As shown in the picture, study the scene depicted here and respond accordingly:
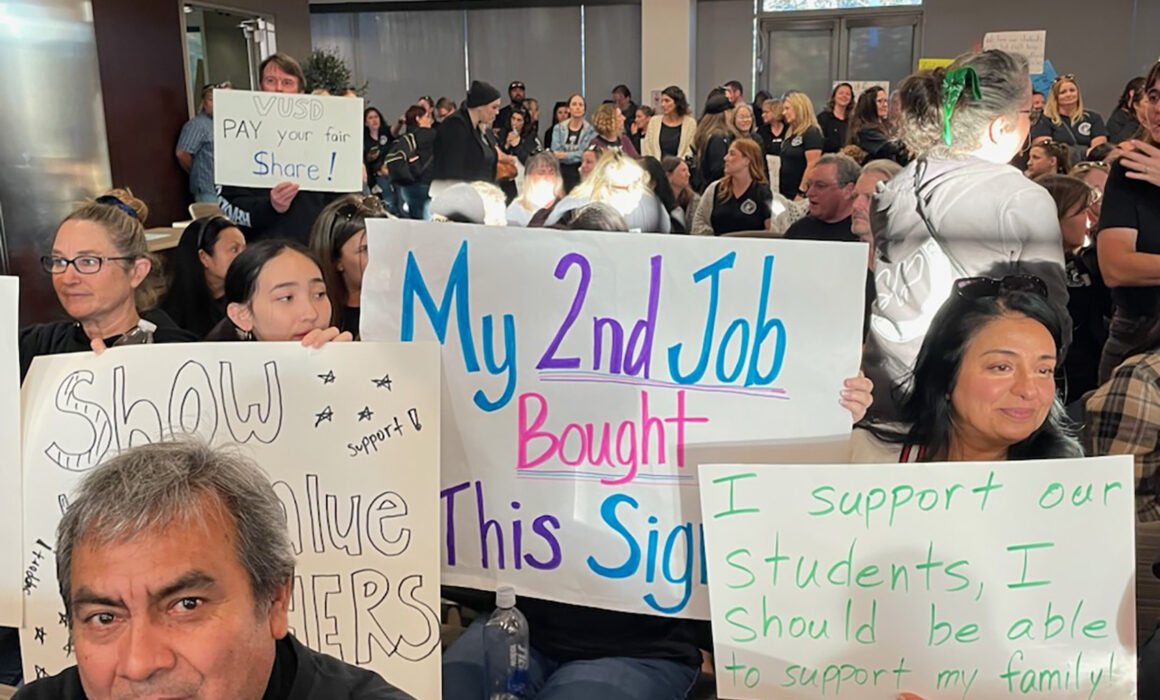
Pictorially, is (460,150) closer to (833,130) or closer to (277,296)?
(277,296)

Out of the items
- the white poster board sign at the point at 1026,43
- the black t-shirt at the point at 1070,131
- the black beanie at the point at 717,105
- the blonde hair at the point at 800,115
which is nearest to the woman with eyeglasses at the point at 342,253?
the black beanie at the point at 717,105

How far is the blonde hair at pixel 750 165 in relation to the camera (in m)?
4.68

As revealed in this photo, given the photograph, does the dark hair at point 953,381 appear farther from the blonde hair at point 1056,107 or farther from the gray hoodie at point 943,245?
the blonde hair at point 1056,107

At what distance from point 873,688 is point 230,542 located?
0.92 meters

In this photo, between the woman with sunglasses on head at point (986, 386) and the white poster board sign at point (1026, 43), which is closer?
the woman with sunglasses on head at point (986, 386)

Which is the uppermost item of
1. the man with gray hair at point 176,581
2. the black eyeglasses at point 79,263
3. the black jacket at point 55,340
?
the black eyeglasses at point 79,263

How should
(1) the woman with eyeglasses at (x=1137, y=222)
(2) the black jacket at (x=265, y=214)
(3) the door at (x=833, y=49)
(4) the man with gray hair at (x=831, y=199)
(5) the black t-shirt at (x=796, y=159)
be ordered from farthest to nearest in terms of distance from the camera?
(3) the door at (x=833, y=49), (5) the black t-shirt at (x=796, y=159), (4) the man with gray hair at (x=831, y=199), (2) the black jacket at (x=265, y=214), (1) the woman with eyeglasses at (x=1137, y=222)

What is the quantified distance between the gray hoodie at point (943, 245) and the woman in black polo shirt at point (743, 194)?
2.19m

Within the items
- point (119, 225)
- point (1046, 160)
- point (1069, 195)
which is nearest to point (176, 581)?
point (119, 225)

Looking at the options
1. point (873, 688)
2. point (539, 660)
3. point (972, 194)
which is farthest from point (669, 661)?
point (972, 194)

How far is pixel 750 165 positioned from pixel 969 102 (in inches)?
97.1

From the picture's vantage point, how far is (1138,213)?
261 centimetres

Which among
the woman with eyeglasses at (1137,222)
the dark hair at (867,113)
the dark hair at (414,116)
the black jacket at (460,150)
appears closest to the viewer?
the woman with eyeglasses at (1137,222)

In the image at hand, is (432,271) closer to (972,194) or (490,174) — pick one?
(972,194)
